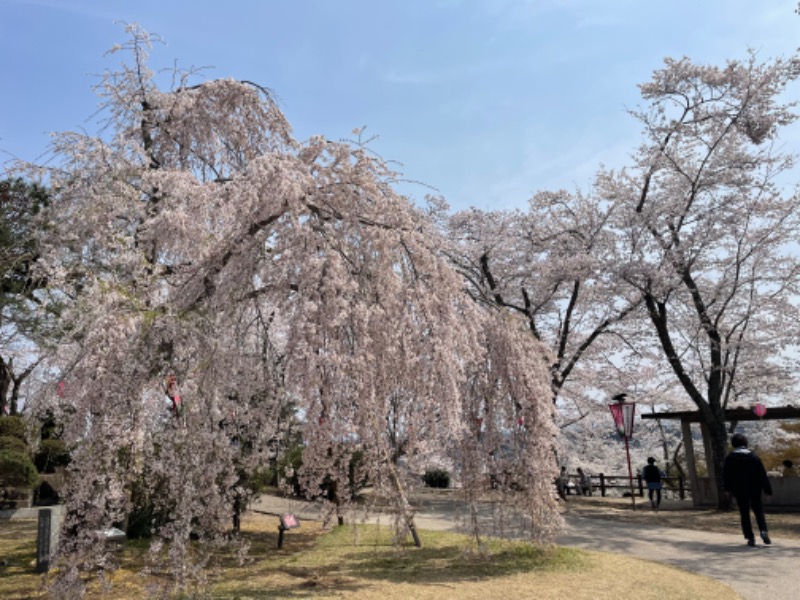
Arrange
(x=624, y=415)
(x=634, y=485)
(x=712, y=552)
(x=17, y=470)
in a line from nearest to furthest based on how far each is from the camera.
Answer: (x=712, y=552)
(x=17, y=470)
(x=624, y=415)
(x=634, y=485)

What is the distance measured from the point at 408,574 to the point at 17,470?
Answer: 9.46 meters

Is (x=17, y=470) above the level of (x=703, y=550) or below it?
above

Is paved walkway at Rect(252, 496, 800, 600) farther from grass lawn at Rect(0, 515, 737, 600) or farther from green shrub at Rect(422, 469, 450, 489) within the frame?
green shrub at Rect(422, 469, 450, 489)

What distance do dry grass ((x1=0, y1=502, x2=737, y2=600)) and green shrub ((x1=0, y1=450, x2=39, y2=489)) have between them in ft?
7.56

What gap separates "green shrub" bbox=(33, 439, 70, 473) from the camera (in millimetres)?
14594

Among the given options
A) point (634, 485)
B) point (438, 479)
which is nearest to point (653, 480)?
point (634, 485)

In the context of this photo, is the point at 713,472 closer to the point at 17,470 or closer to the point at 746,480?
the point at 746,480

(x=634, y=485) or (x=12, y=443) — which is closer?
(x=12, y=443)

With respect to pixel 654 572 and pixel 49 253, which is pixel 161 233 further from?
pixel 654 572

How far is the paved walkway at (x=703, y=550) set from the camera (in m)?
6.57

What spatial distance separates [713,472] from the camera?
15.6 meters

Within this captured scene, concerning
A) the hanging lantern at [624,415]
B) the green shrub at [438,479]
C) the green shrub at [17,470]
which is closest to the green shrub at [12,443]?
the green shrub at [17,470]

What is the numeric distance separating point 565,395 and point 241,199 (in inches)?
685

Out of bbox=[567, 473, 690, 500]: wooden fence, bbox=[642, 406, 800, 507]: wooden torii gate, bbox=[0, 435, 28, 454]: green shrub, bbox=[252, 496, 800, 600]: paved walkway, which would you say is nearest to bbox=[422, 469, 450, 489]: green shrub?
bbox=[567, 473, 690, 500]: wooden fence
